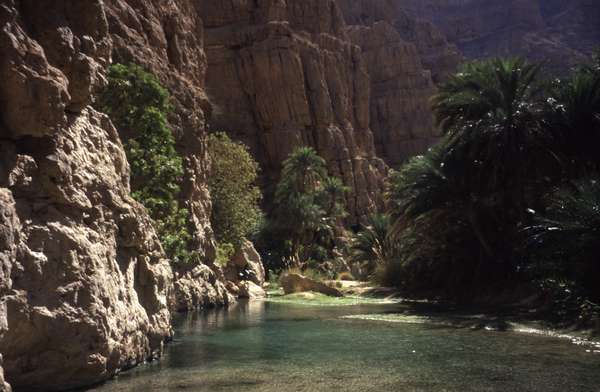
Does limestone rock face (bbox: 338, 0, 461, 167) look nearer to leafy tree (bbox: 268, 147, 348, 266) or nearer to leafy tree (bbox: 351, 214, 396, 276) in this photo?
leafy tree (bbox: 268, 147, 348, 266)

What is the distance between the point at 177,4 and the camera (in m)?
30.6

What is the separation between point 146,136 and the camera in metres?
19.6

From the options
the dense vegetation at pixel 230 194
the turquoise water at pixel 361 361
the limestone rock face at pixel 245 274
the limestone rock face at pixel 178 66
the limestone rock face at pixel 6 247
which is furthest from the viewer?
the dense vegetation at pixel 230 194

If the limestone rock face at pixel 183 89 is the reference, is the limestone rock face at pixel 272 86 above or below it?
above

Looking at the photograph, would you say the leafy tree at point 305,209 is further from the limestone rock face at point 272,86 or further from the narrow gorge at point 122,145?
the limestone rock face at point 272,86

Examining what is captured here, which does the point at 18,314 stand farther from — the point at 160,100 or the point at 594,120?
the point at 594,120

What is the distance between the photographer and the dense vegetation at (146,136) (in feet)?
61.8

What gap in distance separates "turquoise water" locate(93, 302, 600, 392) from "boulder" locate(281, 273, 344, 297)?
40.4ft

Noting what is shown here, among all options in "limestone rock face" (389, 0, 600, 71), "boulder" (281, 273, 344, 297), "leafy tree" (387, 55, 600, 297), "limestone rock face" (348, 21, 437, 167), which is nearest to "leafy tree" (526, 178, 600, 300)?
"leafy tree" (387, 55, 600, 297)

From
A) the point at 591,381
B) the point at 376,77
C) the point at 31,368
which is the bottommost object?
the point at 591,381

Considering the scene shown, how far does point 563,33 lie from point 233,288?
94365 mm

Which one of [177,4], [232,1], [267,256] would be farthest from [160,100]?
[232,1]

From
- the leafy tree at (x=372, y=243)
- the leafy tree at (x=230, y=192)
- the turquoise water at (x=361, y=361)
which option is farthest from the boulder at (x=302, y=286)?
the turquoise water at (x=361, y=361)

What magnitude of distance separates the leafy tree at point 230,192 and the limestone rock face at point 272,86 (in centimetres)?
2335
